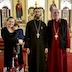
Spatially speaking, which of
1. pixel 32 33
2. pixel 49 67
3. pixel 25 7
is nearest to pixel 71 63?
pixel 49 67

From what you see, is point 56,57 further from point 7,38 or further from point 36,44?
point 7,38

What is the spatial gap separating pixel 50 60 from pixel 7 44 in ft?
3.17

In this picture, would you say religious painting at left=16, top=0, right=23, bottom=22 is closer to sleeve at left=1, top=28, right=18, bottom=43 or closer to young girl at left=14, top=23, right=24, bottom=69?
young girl at left=14, top=23, right=24, bottom=69

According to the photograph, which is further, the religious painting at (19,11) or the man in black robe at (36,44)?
the religious painting at (19,11)

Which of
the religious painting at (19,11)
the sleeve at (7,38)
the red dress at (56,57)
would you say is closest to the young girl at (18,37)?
the sleeve at (7,38)

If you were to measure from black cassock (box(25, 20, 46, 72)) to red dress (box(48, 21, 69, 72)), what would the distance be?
0.59 feet

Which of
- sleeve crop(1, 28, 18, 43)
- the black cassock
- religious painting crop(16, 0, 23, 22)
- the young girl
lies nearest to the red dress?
the black cassock

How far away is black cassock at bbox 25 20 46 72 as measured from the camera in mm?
4430

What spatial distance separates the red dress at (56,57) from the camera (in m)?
4.52

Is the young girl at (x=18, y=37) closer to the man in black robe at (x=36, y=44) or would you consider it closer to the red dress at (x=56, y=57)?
the man in black robe at (x=36, y=44)

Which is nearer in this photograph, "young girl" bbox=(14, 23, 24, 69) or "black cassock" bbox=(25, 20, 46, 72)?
"young girl" bbox=(14, 23, 24, 69)

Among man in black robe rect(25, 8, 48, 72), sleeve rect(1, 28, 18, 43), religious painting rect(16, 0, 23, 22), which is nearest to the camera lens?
sleeve rect(1, 28, 18, 43)

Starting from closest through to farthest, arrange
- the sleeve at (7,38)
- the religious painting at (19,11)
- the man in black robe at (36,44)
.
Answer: the sleeve at (7,38) < the man in black robe at (36,44) < the religious painting at (19,11)

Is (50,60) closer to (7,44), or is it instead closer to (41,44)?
(41,44)
